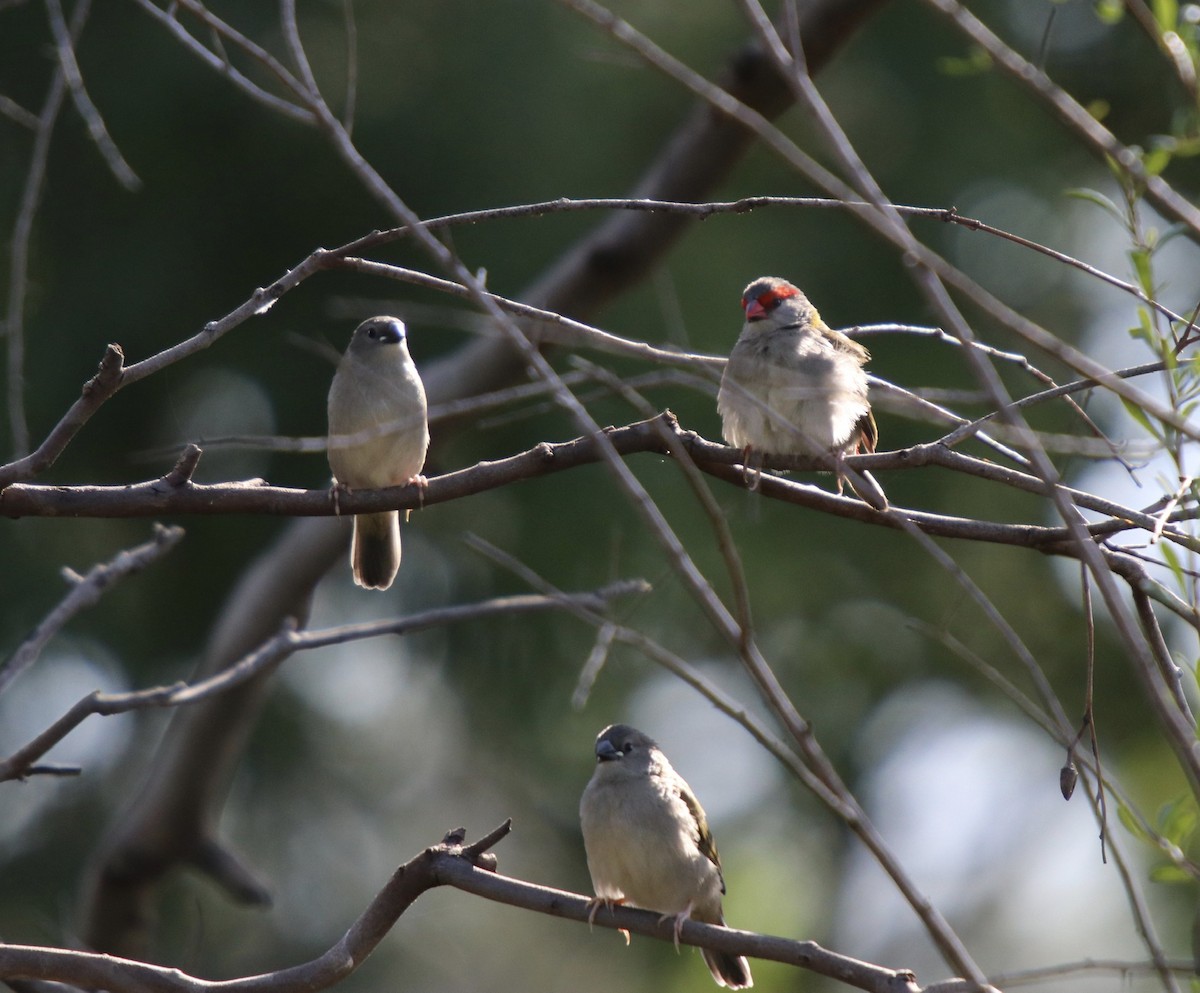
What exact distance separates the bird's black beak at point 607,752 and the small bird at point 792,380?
4.16 ft

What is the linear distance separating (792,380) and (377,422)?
170cm

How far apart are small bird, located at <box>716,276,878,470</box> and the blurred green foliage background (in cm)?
258

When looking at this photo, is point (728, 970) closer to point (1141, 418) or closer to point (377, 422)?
point (377, 422)

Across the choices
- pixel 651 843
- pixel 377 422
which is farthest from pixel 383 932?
pixel 377 422

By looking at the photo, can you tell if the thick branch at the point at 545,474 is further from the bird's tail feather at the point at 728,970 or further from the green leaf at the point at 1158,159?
the bird's tail feather at the point at 728,970

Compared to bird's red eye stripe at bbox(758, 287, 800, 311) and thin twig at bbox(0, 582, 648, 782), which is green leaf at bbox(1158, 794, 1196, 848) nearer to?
thin twig at bbox(0, 582, 648, 782)

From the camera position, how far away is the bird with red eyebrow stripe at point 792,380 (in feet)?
13.8

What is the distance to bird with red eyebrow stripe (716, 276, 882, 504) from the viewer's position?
4.19 meters

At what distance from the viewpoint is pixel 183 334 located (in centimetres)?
856

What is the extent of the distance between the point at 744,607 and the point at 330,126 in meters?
1.15

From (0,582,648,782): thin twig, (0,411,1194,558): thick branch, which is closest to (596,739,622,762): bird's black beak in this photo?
(0,582,648,782): thin twig

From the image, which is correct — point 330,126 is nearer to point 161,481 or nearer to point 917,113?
point 161,481

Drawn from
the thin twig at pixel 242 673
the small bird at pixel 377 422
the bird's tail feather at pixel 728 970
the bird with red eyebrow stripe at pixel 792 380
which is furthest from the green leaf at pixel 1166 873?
the small bird at pixel 377 422

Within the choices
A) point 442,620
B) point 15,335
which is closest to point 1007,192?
point 442,620
